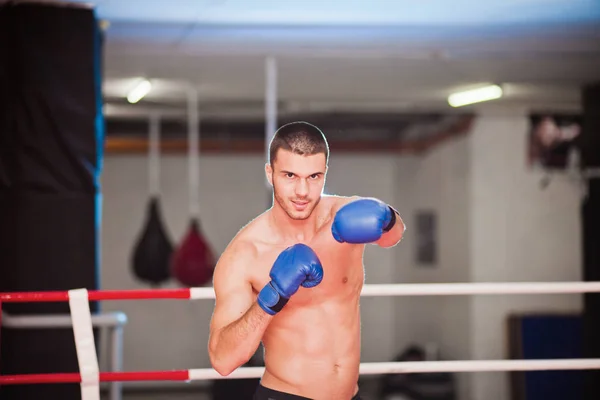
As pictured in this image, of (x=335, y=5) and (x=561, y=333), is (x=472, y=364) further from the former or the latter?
A: (x=561, y=333)

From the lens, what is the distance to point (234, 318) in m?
1.89

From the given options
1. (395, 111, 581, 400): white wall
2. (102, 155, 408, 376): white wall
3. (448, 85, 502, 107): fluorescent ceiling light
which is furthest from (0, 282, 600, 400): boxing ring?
(102, 155, 408, 376): white wall

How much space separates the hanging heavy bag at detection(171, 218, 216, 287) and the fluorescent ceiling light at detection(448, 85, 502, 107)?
2.49 meters

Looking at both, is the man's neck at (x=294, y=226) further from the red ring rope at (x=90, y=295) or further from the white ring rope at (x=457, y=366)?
the white ring rope at (x=457, y=366)

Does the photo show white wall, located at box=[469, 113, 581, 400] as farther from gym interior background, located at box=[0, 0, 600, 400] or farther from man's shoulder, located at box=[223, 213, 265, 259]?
man's shoulder, located at box=[223, 213, 265, 259]

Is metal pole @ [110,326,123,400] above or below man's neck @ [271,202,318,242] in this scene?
below

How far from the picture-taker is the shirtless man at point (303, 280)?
72.3 inches

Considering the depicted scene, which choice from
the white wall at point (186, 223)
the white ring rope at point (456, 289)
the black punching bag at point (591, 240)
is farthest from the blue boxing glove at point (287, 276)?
the white wall at point (186, 223)

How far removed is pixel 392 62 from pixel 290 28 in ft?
3.07

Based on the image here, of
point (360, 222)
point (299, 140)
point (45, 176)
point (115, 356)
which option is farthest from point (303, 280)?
point (45, 176)

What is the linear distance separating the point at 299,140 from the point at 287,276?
13.6 inches

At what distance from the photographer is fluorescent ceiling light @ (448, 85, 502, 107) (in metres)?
6.29

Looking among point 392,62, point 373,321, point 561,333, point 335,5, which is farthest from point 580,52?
point 373,321

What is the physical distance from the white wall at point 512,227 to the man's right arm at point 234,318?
5340mm
